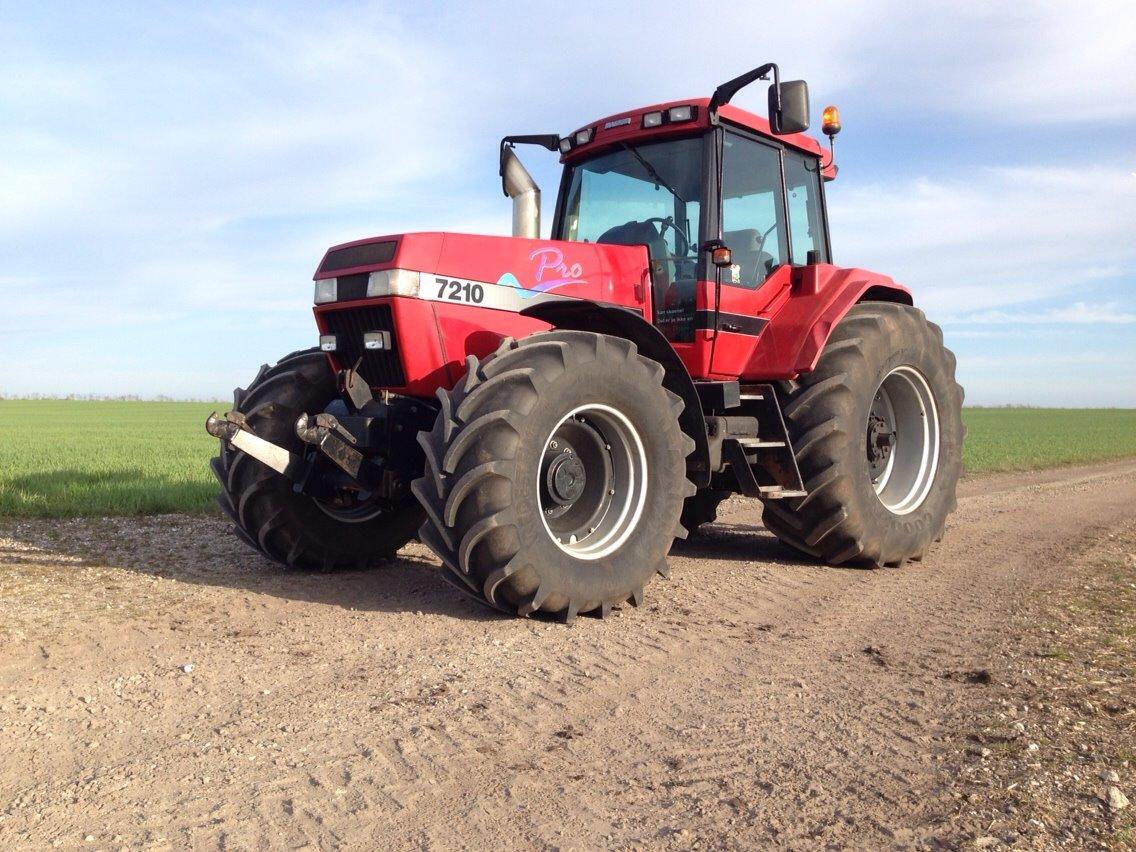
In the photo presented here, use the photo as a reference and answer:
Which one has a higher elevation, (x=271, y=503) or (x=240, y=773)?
(x=271, y=503)

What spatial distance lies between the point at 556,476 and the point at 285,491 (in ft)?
6.02

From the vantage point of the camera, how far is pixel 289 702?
344cm

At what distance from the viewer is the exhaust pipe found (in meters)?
5.97

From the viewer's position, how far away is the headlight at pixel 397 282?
4781mm

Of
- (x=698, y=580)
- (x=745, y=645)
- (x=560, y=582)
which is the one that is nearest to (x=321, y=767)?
(x=560, y=582)

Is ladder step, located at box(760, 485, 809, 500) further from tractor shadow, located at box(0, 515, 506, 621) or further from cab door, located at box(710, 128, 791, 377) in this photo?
tractor shadow, located at box(0, 515, 506, 621)

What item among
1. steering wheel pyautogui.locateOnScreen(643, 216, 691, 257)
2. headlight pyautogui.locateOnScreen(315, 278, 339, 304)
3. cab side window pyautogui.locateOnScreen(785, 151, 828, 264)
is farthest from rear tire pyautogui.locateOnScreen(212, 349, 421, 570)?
cab side window pyautogui.locateOnScreen(785, 151, 828, 264)

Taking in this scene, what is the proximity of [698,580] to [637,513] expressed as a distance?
1.07m

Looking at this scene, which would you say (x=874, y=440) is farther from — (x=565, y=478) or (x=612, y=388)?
(x=565, y=478)

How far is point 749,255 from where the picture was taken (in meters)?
6.39

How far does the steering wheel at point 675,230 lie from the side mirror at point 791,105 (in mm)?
966

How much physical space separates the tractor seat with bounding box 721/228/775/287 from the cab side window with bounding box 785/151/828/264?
0.36m

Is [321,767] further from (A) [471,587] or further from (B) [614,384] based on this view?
(B) [614,384]

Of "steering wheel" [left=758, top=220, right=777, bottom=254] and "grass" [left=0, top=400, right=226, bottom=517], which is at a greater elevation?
"steering wheel" [left=758, top=220, right=777, bottom=254]
